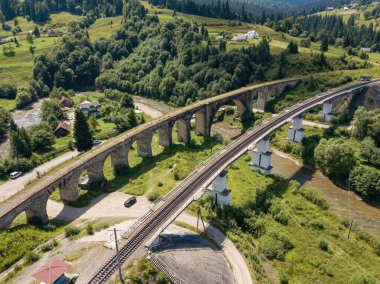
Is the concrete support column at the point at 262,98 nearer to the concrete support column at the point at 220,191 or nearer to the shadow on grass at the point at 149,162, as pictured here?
the shadow on grass at the point at 149,162

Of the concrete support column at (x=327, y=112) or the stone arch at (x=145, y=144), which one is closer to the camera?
the stone arch at (x=145, y=144)

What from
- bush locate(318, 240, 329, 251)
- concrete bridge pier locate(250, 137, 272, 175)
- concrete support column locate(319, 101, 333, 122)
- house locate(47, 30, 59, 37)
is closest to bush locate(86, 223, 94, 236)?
bush locate(318, 240, 329, 251)

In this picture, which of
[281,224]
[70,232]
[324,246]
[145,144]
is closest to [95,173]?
[145,144]

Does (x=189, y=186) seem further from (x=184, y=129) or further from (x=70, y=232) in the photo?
(x=184, y=129)

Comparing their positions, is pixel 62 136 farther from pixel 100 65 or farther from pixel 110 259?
pixel 100 65

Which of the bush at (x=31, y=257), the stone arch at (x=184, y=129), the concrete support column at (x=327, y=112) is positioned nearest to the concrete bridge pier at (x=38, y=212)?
the bush at (x=31, y=257)

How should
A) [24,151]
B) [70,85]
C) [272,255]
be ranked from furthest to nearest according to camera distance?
[70,85], [24,151], [272,255]

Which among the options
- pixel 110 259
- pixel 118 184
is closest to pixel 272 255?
pixel 110 259

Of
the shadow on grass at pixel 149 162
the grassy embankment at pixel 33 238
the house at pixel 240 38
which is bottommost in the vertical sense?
the shadow on grass at pixel 149 162
